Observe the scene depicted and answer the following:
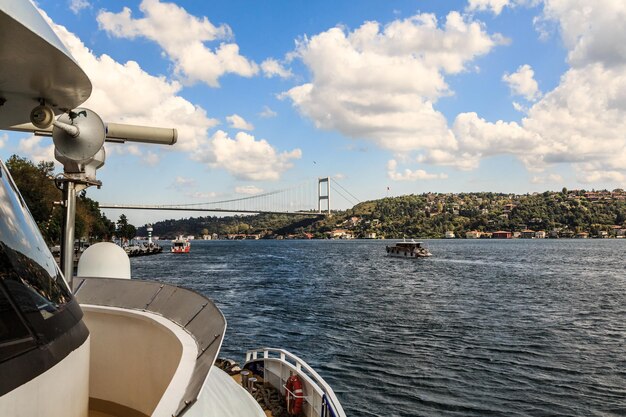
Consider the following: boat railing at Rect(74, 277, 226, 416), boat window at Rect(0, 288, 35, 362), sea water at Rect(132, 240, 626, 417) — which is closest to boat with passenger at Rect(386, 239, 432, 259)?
sea water at Rect(132, 240, 626, 417)

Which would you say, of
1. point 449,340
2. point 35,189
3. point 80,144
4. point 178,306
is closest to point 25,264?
point 178,306

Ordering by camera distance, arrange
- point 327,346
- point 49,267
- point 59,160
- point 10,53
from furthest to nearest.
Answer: point 327,346, point 59,160, point 49,267, point 10,53

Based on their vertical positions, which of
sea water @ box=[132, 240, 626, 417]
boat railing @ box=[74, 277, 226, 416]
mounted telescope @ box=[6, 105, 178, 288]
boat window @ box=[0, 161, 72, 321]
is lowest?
sea water @ box=[132, 240, 626, 417]

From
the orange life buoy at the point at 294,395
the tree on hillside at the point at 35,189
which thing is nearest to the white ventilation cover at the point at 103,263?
the orange life buoy at the point at 294,395

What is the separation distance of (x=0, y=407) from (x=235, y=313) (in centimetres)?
3017

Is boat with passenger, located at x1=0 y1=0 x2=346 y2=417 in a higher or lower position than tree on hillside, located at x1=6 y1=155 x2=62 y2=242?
lower

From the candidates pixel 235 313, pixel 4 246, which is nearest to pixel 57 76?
pixel 4 246

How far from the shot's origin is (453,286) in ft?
148

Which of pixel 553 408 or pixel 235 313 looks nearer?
pixel 553 408

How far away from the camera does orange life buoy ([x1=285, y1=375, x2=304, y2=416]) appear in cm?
750

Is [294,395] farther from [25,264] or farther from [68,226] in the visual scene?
[25,264]

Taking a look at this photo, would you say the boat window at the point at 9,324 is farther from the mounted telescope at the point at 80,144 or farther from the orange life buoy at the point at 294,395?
the orange life buoy at the point at 294,395

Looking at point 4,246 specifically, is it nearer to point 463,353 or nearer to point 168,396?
point 168,396

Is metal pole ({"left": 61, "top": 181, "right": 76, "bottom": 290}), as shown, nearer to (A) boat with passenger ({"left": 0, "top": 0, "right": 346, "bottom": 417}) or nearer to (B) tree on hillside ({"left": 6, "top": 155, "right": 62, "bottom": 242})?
(A) boat with passenger ({"left": 0, "top": 0, "right": 346, "bottom": 417})
